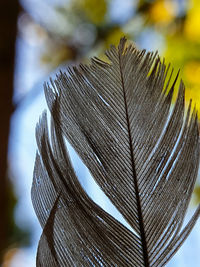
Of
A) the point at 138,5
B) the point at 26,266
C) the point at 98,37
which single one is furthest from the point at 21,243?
the point at 138,5

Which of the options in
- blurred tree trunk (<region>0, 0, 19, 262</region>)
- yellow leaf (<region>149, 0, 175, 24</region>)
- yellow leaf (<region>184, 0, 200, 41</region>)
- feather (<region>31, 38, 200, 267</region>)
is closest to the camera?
feather (<region>31, 38, 200, 267</region>)

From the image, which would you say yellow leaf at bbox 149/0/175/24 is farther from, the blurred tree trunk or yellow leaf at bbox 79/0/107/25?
the blurred tree trunk

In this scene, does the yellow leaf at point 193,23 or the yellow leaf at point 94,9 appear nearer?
the yellow leaf at point 193,23

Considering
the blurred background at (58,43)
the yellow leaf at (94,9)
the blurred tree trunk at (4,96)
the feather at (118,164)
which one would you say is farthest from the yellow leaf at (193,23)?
the feather at (118,164)

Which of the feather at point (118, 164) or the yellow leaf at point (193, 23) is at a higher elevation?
the yellow leaf at point (193, 23)

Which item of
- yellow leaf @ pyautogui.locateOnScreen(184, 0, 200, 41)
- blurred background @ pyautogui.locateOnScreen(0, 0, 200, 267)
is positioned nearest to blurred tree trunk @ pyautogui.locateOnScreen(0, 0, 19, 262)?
blurred background @ pyautogui.locateOnScreen(0, 0, 200, 267)

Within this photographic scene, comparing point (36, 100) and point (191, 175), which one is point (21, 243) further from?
point (191, 175)

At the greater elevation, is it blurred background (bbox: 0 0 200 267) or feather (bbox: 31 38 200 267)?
blurred background (bbox: 0 0 200 267)

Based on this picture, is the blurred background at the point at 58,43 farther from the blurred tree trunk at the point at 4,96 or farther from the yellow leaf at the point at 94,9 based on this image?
the blurred tree trunk at the point at 4,96
